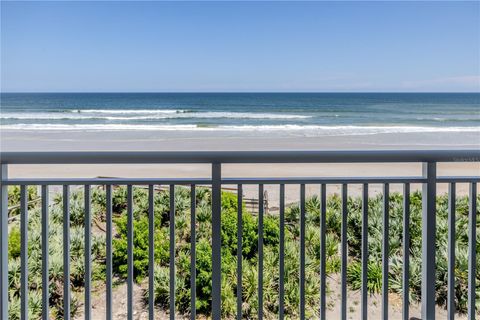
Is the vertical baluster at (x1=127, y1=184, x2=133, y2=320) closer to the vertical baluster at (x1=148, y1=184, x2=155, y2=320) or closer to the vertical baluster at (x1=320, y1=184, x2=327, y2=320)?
the vertical baluster at (x1=148, y1=184, x2=155, y2=320)

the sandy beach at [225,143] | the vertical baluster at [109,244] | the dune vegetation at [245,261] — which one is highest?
the sandy beach at [225,143]

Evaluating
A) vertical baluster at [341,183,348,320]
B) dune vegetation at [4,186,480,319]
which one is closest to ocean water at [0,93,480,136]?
dune vegetation at [4,186,480,319]

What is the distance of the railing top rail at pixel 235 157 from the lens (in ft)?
5.41

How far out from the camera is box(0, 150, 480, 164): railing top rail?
1.65 m

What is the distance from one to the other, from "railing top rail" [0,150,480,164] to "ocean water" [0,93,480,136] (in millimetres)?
10931

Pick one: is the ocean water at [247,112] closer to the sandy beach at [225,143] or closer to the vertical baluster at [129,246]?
the sandy beach at [225,143]

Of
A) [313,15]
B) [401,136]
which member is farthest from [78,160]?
[313,15]

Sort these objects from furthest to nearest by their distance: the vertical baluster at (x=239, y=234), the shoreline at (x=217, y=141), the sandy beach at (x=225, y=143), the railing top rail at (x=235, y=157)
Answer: the shoreline at (x=217, y=141) < the sandy beach at (x=225, y=143) < the vertical baluster at (x=239, y=234) < the railing top rail at (x=235, y=157)

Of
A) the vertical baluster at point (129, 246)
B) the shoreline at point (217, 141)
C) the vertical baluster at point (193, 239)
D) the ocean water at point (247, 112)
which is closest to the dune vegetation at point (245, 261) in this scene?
the vertical baluster at point (193, 239)

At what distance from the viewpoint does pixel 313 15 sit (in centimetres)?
1495

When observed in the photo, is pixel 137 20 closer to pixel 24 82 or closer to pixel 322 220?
pixel 24 82

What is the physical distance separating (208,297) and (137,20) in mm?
15798

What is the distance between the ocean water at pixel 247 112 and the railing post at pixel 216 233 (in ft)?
36.2

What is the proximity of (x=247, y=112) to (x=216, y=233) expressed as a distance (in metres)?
15.3
